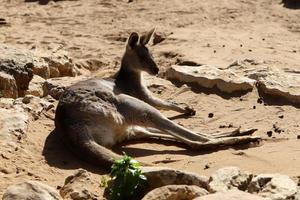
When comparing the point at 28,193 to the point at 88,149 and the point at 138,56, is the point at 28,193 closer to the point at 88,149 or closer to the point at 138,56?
the point at 88,149

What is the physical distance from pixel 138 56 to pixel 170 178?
363 centimetres

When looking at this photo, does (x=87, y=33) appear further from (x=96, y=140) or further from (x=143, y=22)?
(x=96, y=140)

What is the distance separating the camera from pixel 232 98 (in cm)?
824

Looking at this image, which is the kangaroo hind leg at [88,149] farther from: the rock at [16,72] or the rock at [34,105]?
the rock at [16,72]

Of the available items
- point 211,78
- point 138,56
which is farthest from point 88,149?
point 211,78

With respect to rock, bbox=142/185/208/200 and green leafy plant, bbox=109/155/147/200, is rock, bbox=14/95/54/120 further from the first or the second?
rock, bbox=142/185/208/200

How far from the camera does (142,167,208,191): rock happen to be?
4992 mm

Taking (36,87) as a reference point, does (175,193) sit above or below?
above

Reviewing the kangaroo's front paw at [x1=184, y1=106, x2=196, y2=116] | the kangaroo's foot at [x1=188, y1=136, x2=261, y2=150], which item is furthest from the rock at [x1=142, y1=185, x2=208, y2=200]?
the kangaroo's front paw at [x1=184, y1=106, x2=196, y2=116]

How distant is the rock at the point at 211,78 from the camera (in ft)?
27.2

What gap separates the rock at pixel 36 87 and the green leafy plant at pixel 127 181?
10.3 ft

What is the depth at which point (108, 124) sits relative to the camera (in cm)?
676

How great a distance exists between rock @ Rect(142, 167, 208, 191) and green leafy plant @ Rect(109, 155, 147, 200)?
0.20ft

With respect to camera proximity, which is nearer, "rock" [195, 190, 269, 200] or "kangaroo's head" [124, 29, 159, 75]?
"rock" [195, 190, 269, 200]
